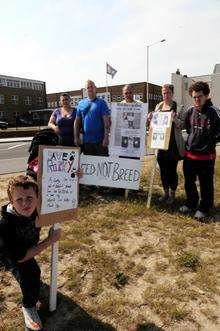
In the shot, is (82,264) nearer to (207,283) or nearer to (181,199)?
(207,283)

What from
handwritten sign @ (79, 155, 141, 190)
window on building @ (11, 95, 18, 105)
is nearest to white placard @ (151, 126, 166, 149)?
handwritten sign @ (79, 155, 141, 190)

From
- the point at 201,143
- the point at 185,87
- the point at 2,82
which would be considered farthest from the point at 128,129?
the point at 2,82

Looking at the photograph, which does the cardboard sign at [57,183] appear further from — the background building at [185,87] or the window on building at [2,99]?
Answer: the window on building at [2,99]

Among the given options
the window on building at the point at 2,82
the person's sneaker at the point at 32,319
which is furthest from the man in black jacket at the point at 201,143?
the window on building at the point at 2,82

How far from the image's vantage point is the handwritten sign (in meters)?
6.49

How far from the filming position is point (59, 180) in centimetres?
383

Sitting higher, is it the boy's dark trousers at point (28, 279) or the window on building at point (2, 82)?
the window on building at point (2, 82)

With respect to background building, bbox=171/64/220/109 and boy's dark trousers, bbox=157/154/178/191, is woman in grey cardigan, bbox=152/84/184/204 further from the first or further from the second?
background building, bbox=171/64/220/109

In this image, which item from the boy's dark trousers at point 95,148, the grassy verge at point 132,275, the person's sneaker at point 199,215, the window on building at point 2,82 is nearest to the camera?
the grassy verge at point 132,275

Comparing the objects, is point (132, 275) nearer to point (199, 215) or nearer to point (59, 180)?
point (59, 180)

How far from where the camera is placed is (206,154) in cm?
625

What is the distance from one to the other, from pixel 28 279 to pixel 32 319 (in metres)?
0.35

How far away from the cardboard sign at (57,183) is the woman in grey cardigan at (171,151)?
10.1ft

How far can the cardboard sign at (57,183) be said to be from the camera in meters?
3.67
